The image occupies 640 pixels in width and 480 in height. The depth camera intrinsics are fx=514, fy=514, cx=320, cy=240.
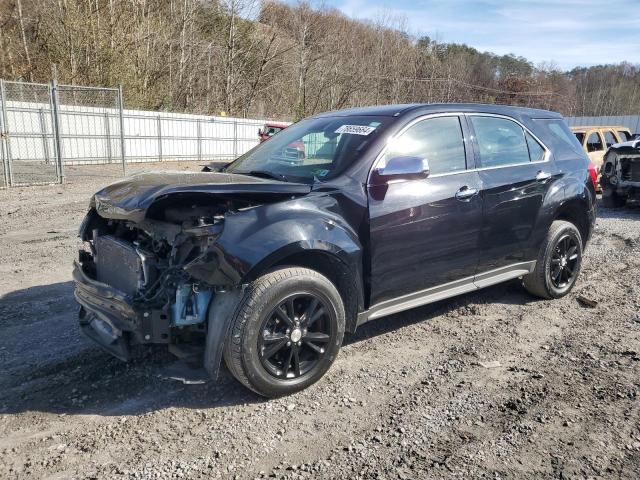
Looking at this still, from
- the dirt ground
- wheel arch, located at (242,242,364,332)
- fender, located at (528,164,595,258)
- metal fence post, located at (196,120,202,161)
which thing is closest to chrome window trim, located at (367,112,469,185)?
wheel arch, located at (242,242,364,332)

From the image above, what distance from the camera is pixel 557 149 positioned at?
5.18m

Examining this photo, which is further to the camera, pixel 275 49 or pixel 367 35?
pixel 367 35

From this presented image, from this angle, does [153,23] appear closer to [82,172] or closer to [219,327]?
[82,172]

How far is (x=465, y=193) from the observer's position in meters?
4.11

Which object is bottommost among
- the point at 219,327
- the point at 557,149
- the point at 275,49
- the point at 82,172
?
the point at 82,172

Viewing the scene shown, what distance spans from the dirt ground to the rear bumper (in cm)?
30

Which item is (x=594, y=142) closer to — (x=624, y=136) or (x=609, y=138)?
(x=609, y=138)

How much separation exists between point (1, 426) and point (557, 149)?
16.9 ft

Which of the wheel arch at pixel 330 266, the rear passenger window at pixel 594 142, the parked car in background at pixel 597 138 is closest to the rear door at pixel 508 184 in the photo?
the wheel arch at pixel 330 266

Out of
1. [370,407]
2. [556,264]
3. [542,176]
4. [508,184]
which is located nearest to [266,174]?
[370,407]

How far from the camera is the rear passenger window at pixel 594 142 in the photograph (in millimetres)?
13391

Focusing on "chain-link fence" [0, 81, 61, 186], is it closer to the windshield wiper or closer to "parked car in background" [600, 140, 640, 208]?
the windshield wiper

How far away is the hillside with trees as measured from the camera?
21.6 metres

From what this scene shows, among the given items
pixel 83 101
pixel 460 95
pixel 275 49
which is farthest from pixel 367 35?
pixel 83 101
